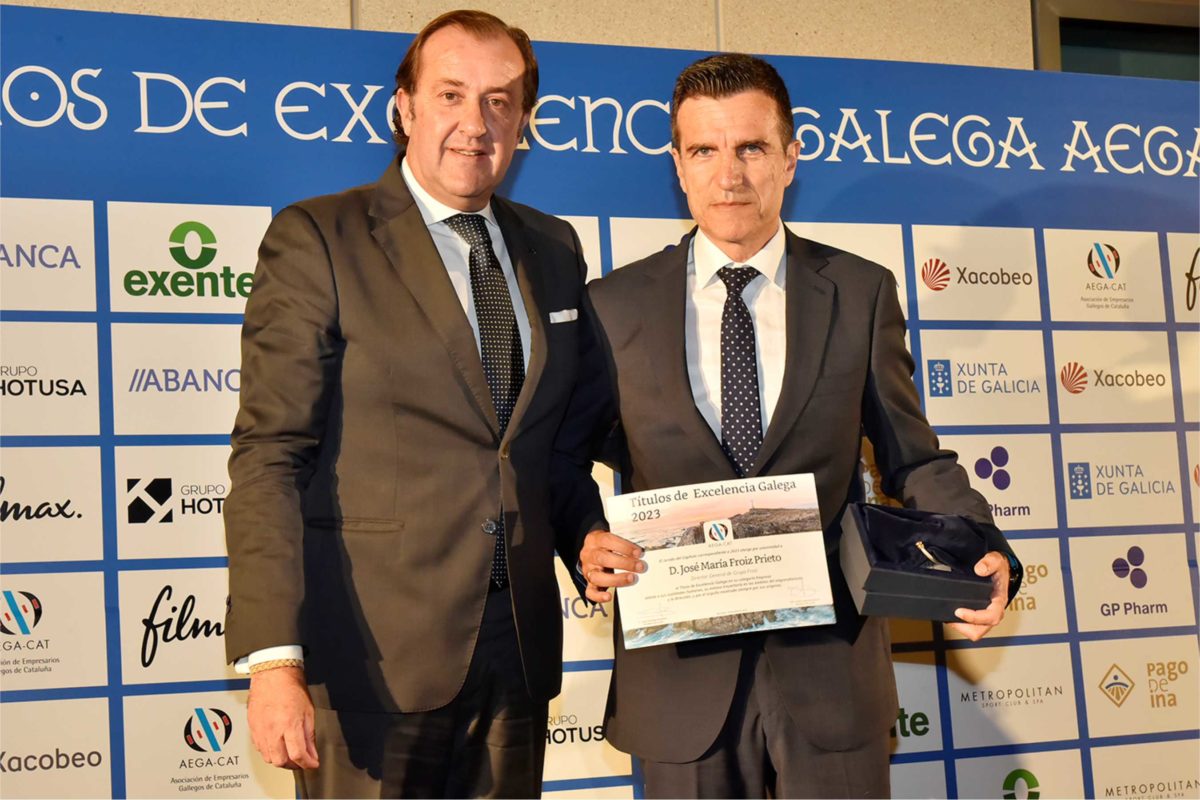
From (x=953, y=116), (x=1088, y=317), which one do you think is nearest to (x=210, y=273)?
(x=953, y=116)

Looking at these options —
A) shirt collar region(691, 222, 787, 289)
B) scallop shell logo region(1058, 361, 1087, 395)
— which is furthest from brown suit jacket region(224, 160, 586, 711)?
scallop shell logo region(1058, 361, 1087, 395)

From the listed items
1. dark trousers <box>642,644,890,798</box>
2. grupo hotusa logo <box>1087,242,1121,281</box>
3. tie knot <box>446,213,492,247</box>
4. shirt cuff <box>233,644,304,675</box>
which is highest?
grupo hotusa logo <box>1087,242,1121,281</box>

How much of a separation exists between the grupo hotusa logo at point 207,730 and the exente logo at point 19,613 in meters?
0.50

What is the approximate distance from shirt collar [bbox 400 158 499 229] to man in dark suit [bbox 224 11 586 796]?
59 mm

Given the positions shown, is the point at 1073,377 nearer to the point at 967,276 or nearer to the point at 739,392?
the point at 967,276

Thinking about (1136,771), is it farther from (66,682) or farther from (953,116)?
(66,682)

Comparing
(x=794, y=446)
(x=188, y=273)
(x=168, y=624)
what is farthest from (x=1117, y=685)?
(x=188, y=273)

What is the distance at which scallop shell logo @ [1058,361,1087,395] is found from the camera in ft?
13.8

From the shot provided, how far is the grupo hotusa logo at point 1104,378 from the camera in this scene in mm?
4207

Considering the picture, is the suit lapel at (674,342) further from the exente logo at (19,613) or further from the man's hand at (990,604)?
the exente logo at (19,613)

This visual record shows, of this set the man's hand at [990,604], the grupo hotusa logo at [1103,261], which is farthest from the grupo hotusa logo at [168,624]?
the grupo hotusa logo at [1103,261]

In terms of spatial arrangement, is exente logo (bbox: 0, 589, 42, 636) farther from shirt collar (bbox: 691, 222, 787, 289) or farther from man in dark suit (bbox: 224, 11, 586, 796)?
shirt collar (bbox: 691, 222, 787, 289)

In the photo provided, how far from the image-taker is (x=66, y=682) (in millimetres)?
3254

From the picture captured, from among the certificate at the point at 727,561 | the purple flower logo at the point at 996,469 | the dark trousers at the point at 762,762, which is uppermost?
the purple flower logo at the point at 996,469
